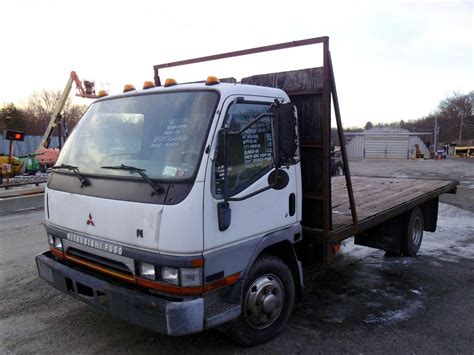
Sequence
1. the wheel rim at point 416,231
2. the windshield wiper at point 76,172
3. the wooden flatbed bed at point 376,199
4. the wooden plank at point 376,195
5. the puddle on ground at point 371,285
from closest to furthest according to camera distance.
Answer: the windshield wiper at point 76,172, the puddle on ground at point 371,285, the wooden flatbed bed at point 376,199, the wooden plank at point 376,195, the wheel rim at point 416,231

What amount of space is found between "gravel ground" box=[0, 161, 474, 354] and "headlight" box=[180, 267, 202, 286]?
3.13 ft

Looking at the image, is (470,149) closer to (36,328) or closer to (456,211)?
(456,211)

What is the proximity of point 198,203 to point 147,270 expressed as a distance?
63 cm

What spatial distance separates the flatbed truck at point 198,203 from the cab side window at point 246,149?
1 cm

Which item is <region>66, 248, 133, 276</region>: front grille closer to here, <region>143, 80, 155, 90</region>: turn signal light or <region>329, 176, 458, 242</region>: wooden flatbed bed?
<region>143, 80, 155, 90</region>: turn signal light

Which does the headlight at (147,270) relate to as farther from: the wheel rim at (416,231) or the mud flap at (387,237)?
the wheel rim at (416,231)

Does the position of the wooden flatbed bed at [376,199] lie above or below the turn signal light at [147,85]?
below

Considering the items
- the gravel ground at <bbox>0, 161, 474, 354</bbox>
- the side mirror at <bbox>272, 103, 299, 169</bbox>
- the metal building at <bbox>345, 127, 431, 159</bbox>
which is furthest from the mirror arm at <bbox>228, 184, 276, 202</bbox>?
the metal building at <bbox>345, 127, 431, 159</bbox>

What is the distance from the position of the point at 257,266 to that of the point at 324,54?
77.2 inches

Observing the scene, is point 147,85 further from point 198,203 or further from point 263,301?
point 263,301

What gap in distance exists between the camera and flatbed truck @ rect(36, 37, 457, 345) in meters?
2.75

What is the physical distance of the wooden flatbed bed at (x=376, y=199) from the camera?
14.4 feet

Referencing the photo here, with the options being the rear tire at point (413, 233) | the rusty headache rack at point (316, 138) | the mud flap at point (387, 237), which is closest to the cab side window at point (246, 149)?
the rusty headache rack at point (316, 138)

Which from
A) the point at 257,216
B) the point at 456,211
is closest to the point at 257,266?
the point at 257,216
